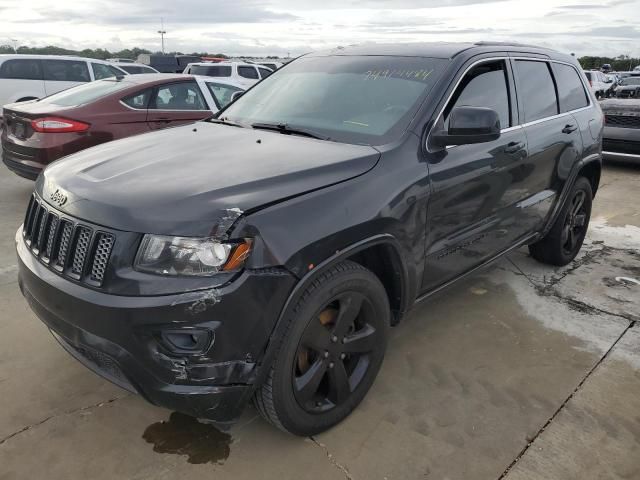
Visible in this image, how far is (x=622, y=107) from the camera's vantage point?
8.77 meters

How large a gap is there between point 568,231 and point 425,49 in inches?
90.1

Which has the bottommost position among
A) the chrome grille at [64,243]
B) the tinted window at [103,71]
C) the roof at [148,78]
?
the tinted window at [103,71]

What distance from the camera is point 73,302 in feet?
7.04

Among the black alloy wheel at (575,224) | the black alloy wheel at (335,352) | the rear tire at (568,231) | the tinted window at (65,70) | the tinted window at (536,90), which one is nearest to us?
the black alloy wheel at (335,352)

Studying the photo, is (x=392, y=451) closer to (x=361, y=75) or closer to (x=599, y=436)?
(x=599, y=436)

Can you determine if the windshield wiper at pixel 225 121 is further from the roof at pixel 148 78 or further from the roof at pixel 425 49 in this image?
the roof at pixel 148 78

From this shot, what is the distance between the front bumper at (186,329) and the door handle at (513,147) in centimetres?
197

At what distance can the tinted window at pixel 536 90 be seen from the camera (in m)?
3.77

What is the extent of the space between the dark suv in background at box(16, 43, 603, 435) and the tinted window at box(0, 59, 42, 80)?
908 cm

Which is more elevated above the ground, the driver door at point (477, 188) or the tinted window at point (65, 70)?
the driver door at point (477, 188)

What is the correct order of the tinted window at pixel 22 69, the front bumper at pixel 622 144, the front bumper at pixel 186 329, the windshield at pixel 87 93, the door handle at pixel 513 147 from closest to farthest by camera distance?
the front bumper at pixel 186 329 < the door handle at pixel 513 147 < the windshield at pixel 87 93 < the front bumper at pixel 622 144 < the tinted window at pixel 22 69

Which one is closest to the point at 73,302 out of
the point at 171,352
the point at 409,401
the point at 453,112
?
the point at 171,352

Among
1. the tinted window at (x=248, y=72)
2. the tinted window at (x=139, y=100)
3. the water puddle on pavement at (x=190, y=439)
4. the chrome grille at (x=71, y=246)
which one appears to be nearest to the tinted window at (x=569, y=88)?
the water puddle on pavement at (x=190, y=439)

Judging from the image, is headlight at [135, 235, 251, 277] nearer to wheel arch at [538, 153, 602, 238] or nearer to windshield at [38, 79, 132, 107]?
wheel arch at [538, 153, 602, 238]
